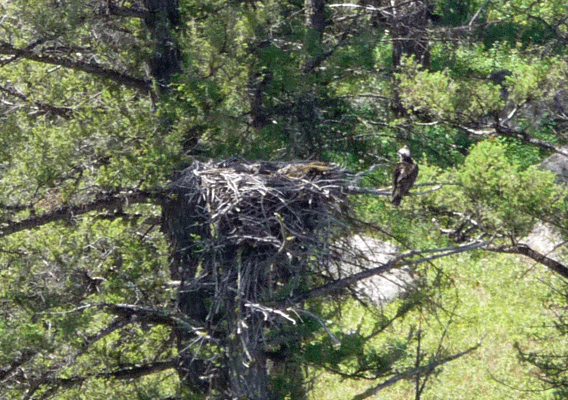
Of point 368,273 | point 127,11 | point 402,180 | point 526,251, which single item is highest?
point 127,11

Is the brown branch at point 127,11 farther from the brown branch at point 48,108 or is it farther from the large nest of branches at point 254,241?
the large nest of branches at point 254,241

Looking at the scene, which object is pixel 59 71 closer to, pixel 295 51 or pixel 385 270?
pixel 295 51

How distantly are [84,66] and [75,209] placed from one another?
1505 millimetres

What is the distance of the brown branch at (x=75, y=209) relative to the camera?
688cm

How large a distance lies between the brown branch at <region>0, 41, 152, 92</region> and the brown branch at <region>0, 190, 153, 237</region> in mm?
1253

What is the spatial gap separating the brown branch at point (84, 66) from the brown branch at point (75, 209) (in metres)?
1.25

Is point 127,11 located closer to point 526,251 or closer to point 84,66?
point 84,66

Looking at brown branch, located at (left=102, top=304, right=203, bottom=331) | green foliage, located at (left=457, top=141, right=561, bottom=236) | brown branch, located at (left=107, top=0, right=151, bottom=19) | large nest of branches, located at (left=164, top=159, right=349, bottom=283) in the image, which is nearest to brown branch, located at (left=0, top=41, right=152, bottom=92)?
brown branch, located at (left=107, top=0, right=151, bottom=19)

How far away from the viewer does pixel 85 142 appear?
6.91m

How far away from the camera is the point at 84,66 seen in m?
7.89

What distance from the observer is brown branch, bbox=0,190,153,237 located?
688cm

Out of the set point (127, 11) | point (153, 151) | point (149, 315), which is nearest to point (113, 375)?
point (149, 315)

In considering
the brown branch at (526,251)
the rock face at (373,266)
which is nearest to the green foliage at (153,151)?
the brown branch at (526,251)

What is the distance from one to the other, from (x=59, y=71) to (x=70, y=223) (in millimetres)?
2182
